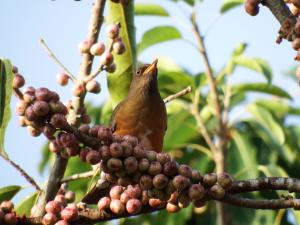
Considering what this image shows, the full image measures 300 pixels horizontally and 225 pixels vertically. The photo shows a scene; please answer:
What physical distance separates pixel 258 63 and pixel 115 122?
191 cm

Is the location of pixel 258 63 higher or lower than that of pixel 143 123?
higher

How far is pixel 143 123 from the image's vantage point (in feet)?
12.9

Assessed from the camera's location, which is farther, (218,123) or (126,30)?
(218,123)

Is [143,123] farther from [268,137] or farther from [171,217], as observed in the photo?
[268,137]

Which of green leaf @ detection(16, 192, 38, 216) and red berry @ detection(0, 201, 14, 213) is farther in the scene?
green leaf @ detection(16, 192, 38, 216)

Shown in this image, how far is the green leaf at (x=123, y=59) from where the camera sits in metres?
3.43

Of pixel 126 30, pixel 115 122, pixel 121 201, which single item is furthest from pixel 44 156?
pixel 121 201

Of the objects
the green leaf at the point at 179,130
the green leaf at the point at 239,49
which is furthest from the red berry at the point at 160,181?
the green leaf at the point at 239,49

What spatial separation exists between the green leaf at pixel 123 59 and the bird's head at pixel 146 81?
0.65 m

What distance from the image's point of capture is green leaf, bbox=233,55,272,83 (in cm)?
532

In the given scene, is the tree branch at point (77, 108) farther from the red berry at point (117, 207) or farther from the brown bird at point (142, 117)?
the brown bird at point (142, 117)

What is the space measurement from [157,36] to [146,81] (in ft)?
3.19

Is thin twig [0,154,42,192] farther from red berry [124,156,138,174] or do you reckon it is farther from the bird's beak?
the bird's beak

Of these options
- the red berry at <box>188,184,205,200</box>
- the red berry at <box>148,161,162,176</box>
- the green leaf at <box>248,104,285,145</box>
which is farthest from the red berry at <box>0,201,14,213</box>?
the green leaf at <box>248,104,285,145</box>
